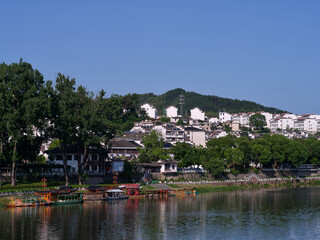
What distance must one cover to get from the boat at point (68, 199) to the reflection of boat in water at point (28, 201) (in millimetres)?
1658

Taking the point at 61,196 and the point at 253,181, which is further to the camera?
the point at 253,181

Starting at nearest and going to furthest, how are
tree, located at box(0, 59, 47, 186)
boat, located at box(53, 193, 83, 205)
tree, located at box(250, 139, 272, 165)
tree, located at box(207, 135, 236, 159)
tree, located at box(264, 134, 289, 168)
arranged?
boat, located at box(53, 193, 83, 205), tree, located at box(0, 59, 47, 186), tree, located at box(207, 135, 236, 159), tree, located at box(250, 139, 272, 165), tree, located at box(264, 134, 289, 168)

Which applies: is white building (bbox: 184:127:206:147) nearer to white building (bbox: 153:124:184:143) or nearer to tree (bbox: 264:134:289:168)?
white building (bbox: 153:124:184:143)

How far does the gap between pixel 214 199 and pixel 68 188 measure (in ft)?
87.9

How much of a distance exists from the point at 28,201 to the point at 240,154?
62.5 meters

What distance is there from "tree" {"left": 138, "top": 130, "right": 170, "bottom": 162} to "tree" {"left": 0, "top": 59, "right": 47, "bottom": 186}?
121 feet

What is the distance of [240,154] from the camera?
119 m

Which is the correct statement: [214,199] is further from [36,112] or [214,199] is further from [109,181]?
[36,112]

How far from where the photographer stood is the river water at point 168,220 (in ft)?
166

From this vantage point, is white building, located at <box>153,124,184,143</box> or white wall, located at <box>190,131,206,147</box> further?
white wall, located at <box>190,131,206,147</box>

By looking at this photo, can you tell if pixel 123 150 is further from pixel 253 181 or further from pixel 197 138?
pixel 197 138

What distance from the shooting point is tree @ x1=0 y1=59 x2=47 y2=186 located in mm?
75438

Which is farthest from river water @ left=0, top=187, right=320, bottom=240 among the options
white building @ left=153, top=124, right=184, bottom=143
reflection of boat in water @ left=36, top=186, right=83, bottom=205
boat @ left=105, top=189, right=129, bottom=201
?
white building @ left=153, top=124, right=184, bottom=143

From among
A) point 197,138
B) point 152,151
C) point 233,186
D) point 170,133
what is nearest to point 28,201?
point 152,151
